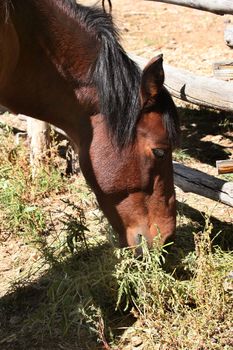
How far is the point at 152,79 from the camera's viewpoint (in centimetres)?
338


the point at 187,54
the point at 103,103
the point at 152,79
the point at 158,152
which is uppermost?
the point at 152,79

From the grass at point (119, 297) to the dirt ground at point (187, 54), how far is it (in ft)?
0.87

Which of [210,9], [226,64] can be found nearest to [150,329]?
[210,9]

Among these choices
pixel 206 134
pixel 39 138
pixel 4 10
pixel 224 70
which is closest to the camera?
pixel 4 10

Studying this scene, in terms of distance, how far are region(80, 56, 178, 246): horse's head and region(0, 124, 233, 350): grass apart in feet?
0.53

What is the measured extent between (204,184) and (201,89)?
0.98 m

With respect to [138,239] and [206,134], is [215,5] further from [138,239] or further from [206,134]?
[206,134]

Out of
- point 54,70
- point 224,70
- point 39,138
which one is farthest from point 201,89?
point 54,70

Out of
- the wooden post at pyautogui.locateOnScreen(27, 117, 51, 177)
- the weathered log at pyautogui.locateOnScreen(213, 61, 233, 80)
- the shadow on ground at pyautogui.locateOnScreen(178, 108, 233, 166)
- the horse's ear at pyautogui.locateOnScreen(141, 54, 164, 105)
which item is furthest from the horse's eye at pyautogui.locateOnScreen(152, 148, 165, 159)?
the weathered log at pyautogui.locateOnScreen(213, 61, 233, 80)

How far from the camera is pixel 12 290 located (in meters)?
3.98

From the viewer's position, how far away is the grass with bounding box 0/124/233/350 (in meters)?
3.30

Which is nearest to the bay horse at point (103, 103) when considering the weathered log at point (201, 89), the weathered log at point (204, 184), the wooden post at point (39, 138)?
the weathered log at point (204, 184)

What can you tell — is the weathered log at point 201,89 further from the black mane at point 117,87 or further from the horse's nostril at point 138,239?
the horse's nostril at point 138,239

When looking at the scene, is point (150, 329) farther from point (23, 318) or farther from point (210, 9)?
point (210, 9)
